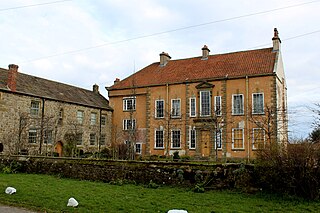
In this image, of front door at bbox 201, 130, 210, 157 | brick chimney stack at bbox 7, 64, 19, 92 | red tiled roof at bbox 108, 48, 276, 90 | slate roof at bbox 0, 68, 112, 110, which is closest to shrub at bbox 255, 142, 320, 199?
red tiled roof at bbox 108, 48, 276, 90

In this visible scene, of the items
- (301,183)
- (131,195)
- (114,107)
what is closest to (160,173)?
(131,195)

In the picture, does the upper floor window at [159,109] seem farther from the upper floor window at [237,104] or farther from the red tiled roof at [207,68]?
the upper floor window at [237,104]

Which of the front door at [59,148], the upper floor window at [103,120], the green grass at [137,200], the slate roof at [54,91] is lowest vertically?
the green grass at [137,200]

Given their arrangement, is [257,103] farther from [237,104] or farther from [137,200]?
[137,200]

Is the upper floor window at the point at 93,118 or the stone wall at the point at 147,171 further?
the upper floor window at the point at 93,118

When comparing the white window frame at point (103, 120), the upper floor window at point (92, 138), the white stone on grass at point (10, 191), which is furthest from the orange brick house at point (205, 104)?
the white stone on grass at point (10, 191)

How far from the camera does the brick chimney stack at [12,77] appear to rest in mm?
25375

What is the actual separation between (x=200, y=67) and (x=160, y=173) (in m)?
21.3

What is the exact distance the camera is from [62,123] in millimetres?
29125

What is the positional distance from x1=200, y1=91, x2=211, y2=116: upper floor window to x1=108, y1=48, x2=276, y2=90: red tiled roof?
1.61m

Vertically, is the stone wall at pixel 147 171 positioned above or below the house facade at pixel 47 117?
below

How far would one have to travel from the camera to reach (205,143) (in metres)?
29.4

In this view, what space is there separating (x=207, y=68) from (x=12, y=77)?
1774 cm

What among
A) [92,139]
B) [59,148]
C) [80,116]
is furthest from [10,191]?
[92,139]
